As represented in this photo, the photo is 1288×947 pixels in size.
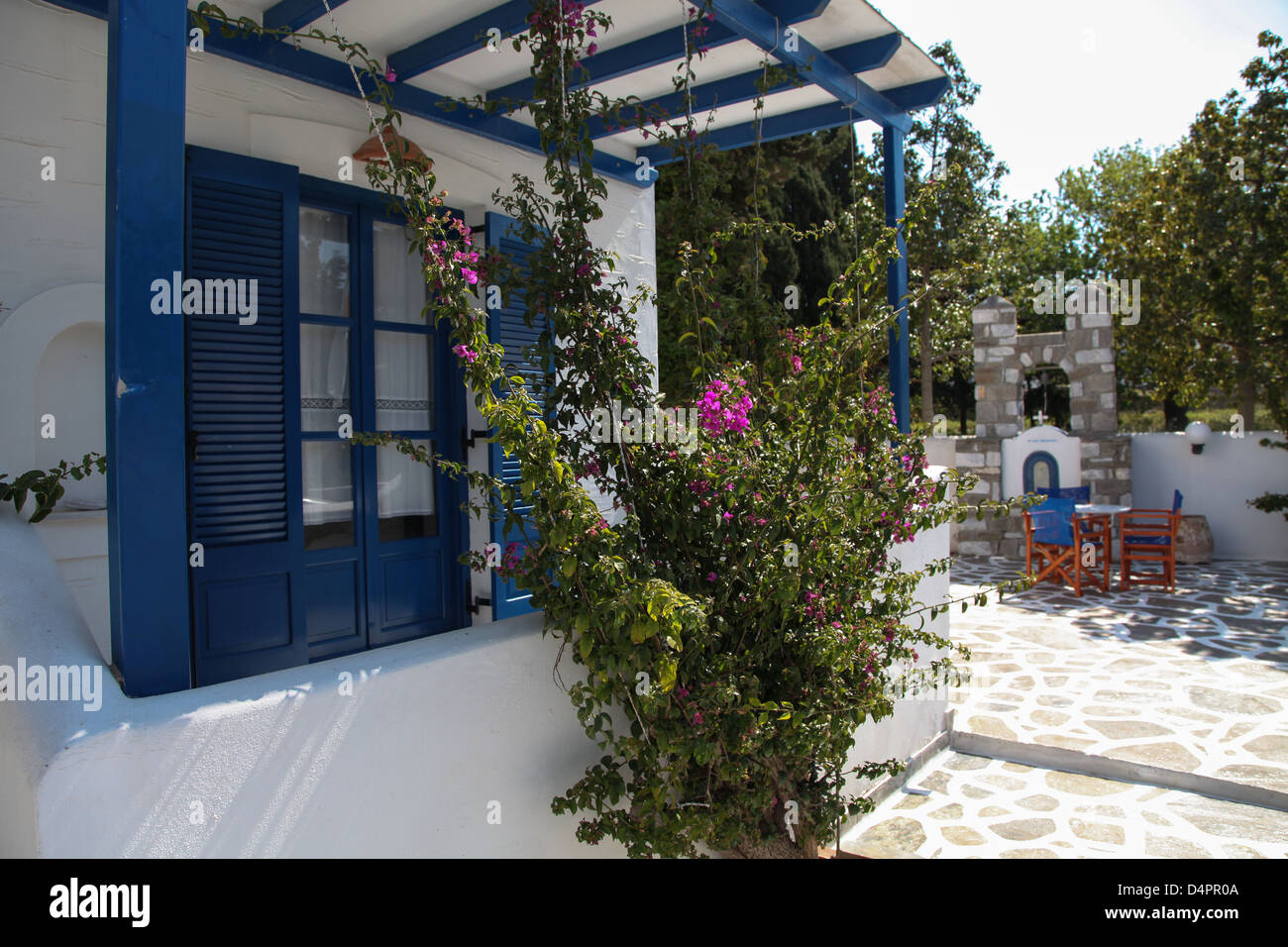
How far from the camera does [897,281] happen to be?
201 inches

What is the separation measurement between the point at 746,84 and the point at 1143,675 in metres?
4.71

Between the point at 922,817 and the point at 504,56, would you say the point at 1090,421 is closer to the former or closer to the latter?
the point at 922,817

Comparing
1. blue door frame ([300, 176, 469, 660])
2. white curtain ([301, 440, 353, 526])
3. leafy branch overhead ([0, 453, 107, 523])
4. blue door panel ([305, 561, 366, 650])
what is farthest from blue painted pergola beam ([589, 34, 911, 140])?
leafy branch overhead ([0, 453, 107, 523])

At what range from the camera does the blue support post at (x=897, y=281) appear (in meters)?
4.81

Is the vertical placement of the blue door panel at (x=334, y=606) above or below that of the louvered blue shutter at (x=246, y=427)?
below

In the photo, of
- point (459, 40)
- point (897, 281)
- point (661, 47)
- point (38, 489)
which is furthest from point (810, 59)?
point (38, 489)

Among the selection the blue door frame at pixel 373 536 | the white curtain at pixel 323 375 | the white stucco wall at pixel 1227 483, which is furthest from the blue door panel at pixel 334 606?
the white stucco wall at pixel 1227 483

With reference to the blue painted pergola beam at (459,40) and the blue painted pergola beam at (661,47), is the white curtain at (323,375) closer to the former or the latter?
the blue painted pergola beam at (459,40)

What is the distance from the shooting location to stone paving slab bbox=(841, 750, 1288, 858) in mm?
3680

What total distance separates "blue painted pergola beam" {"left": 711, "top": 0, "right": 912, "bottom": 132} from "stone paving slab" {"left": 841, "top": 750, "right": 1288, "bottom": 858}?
3.55 m

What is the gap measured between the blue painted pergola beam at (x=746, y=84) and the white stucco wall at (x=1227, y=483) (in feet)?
29.8

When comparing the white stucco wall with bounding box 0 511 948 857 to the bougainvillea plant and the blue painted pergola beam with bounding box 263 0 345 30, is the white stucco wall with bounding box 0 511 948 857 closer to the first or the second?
the bougainvillea plant

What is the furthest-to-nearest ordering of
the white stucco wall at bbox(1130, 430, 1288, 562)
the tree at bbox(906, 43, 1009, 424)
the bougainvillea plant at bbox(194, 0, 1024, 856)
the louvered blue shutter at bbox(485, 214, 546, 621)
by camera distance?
the tree at bbox(906, 43, 1009, 424) < the white stucco wall at bbox(1130, 430, 1288, 562) < the louvered blue shutter at bbox(485, 214, 546, 621) < the bougainvillea plant at bbox(194, 0, 1024, 856)

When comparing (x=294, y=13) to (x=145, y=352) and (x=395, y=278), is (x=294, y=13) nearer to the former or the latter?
(x=395, y=278)
